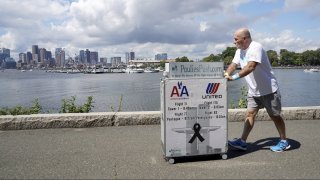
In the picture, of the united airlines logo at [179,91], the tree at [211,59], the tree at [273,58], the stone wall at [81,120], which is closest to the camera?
the united airlines logo at [179,91]

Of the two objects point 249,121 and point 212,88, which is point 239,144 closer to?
Result: point 249,121

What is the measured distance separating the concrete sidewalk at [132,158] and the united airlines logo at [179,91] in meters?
1.00

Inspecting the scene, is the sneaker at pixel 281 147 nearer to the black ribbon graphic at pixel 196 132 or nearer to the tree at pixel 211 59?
the black ribbon graphic at pixel 196 132

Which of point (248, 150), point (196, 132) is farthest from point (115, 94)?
point (196, 132)

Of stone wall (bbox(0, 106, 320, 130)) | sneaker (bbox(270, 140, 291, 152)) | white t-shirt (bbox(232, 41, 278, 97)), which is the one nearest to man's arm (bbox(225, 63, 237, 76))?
white t-shirt (bbox(232, 41, 278, 97))

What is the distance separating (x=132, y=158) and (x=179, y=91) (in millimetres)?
1267

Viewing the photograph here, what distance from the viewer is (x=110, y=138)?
7.00m

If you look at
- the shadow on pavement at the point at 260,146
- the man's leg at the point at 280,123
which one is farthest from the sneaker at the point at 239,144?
the man's leg at the point at 280,123

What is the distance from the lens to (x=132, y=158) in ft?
18.7

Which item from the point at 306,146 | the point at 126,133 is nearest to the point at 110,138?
the point at 126,133

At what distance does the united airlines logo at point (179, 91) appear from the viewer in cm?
545

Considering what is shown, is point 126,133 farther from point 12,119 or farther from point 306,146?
point 306,146

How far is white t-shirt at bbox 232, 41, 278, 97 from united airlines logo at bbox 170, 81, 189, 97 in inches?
45.1

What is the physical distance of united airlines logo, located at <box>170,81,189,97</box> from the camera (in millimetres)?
5449
